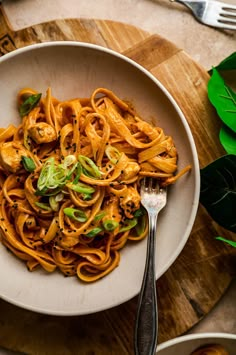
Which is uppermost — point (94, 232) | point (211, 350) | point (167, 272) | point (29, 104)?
point (29, 104)

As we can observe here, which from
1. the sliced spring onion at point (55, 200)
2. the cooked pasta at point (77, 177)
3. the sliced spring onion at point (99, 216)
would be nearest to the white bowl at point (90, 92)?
the cooked pasta at point (77, 177)

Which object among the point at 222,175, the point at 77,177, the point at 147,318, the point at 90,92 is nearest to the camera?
the point at 147,318

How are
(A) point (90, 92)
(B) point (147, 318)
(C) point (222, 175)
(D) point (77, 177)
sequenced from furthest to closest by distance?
1. (A) point (90, 92)
2. (C) point (222, 175)
3. (D) point (77, 177)
4. (B) point (147, 318)

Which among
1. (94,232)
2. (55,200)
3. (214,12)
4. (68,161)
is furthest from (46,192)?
(214,12)

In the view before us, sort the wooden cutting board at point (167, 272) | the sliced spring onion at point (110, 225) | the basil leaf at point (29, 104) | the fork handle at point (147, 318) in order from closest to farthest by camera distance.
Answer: the fork handle at point (147, 318), the sliced spring onion at point (110, 225), the basil leaf at point (29, 104), the wooden cutting board at point (167, 272)

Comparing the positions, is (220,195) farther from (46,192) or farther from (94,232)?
(46,192)

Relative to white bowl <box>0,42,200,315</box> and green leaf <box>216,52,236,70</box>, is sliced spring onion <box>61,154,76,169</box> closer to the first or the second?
white bowl <box>0,42,200,315</box>

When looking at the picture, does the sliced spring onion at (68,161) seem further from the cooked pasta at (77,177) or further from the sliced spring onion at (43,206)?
the sliced spring onion at (43,206)
